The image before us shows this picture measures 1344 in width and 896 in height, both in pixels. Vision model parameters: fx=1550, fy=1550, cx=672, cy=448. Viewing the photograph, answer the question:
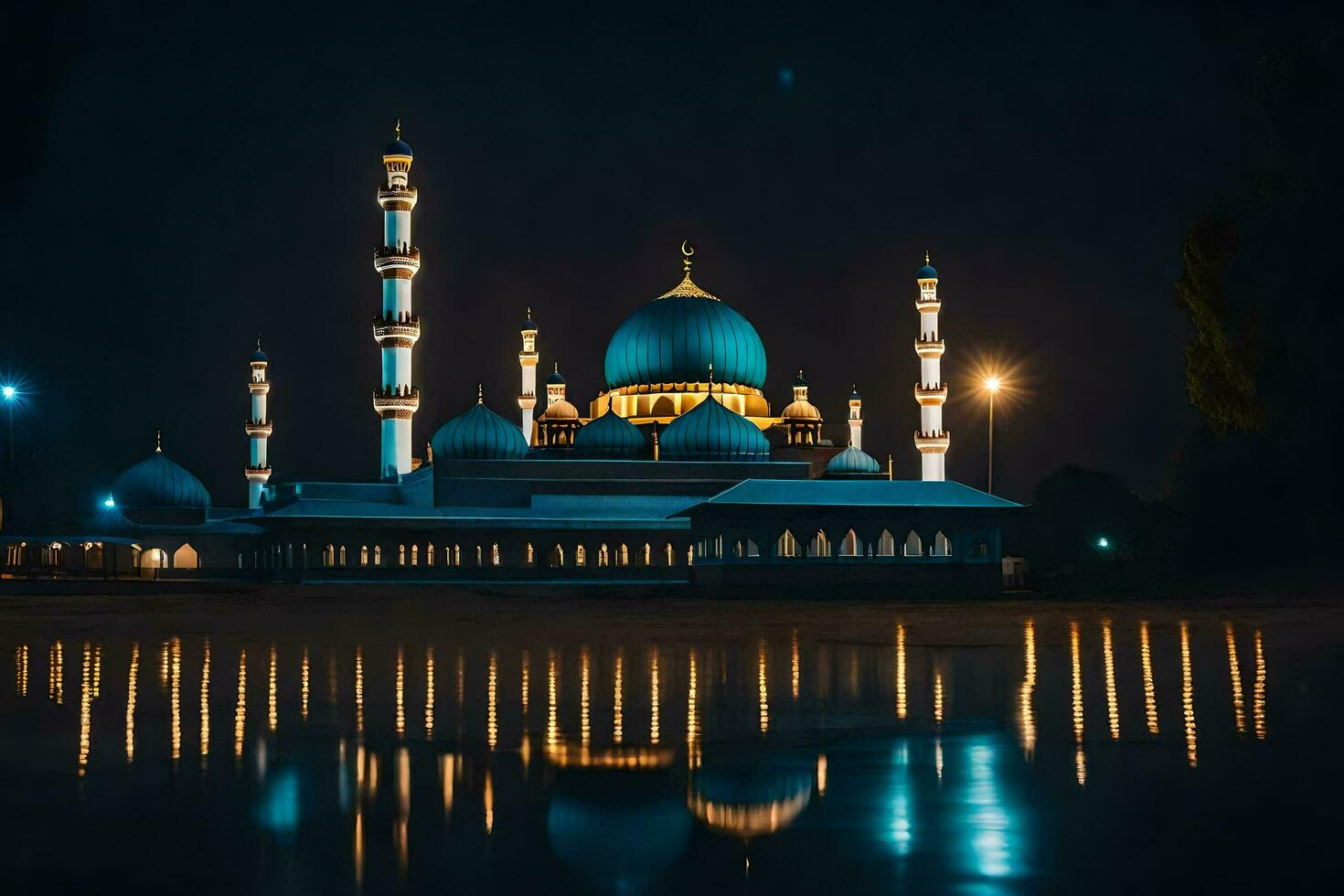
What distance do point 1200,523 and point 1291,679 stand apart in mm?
28484

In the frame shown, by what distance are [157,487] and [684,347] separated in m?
22.7

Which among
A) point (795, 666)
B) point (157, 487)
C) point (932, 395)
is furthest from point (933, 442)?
point (795, 666)

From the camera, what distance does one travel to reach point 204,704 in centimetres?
1332

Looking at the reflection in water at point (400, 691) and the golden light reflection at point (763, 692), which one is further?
the golden light reflection at point (763, 692)

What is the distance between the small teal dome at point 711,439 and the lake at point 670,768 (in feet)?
111

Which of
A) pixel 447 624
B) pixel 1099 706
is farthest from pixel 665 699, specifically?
pixel 447 624

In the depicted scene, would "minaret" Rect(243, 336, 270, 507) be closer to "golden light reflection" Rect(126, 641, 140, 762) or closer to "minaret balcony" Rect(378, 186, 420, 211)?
"minaret balcony" Rect(378, 186, 420, 211)

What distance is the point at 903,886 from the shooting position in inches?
256

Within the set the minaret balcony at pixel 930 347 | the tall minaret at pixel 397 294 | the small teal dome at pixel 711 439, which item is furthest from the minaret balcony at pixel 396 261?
the minaret balcony at pixel 930 347

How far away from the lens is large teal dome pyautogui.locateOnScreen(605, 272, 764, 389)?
58.9 m

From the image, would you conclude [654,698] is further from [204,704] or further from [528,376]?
[528,376]

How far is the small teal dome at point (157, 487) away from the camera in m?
63.4

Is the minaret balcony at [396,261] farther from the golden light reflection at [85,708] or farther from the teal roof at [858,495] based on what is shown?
the golden light reflection at [85,708]

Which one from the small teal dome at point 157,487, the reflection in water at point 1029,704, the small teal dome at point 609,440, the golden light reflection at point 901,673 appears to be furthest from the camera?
the small teal dome at point 157,487
